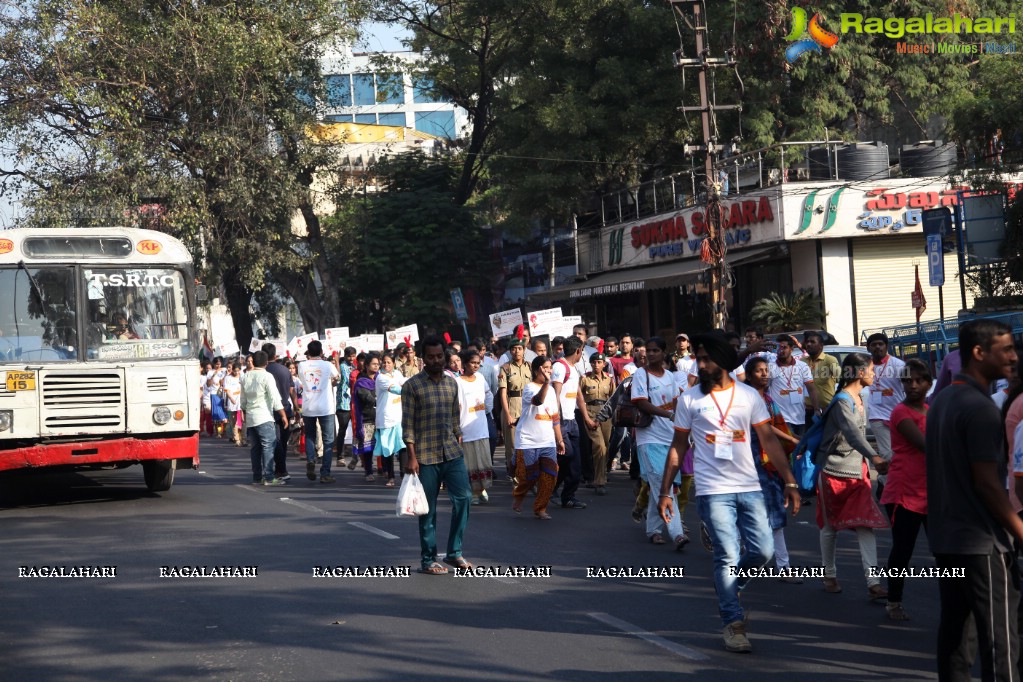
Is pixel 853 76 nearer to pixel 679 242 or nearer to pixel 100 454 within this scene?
pixel 679 242

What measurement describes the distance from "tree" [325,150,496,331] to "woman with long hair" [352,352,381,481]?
74.1ft

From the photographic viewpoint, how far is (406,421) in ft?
31.0

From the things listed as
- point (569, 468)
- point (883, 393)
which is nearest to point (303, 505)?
point (569, 468)

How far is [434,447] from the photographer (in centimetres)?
940

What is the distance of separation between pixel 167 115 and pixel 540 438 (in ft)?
75.5

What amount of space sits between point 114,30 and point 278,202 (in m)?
6.13

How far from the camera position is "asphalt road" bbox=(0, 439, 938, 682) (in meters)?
6.65

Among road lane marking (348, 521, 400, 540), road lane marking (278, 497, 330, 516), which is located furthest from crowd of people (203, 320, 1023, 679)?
road lane marking (278, 497, 330, 516)

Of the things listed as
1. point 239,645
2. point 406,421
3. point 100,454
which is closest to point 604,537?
point 406,421

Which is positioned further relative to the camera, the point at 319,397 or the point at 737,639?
the point at 319,397

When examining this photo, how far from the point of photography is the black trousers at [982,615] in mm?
5164

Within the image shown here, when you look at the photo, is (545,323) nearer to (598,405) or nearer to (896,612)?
(598,405)

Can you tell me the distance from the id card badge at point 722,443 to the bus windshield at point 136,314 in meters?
8.84

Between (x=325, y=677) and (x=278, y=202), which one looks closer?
(x=325, y=677)
